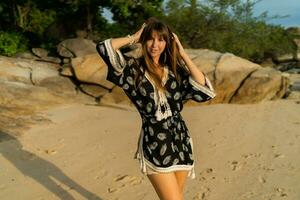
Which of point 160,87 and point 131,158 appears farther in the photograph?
point 131,158

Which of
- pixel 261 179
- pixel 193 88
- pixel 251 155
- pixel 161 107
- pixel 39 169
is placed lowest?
pixel 39 169

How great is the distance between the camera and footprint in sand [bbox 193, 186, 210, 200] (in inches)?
200

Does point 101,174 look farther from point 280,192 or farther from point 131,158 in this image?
point 280,192

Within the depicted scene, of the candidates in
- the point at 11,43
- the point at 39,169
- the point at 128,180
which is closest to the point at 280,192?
the point at 128,180

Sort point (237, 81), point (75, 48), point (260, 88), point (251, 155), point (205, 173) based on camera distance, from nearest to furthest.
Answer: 1. point (205, 173)
2. point (251, 155)
3. point (260, 88)
4. point (237, 81)
5. point (75, 48)

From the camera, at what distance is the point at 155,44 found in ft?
10.3

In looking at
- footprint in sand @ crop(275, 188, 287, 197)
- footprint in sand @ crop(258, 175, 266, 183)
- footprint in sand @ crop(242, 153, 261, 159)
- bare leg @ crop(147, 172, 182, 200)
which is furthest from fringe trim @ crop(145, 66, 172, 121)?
footprint in sand @ crop(242, 153, 261, 159)

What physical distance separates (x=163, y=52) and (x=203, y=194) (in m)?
2.45

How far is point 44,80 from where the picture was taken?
12766mm

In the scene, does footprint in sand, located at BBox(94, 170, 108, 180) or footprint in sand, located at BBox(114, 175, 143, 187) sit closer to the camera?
footprint in sand, located at BBox(114, 175, 143, 187)

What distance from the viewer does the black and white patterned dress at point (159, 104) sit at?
3.22 m

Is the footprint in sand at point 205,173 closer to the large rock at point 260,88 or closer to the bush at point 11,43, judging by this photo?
the large rock at point 260,88

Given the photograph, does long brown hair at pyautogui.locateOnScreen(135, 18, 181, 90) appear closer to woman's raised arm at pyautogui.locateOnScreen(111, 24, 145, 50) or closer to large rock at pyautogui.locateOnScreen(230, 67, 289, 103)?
woman's raised arm at pyautogui.locateOnScreen(111, 24, 145, 50)

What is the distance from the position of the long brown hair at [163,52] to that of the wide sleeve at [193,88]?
8cm
